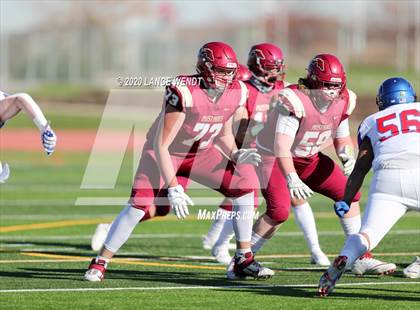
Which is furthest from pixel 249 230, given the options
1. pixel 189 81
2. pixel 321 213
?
pixel 321 213

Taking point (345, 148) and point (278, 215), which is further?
point (345, 148)

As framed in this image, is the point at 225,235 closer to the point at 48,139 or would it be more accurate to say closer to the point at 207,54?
the point at 207,54

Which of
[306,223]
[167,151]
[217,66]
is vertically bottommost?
[306,223]

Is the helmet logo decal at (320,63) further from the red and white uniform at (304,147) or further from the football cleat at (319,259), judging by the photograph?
A: the football cleat at (319,259)

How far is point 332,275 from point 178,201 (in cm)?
→ 135

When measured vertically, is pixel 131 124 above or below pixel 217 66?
below

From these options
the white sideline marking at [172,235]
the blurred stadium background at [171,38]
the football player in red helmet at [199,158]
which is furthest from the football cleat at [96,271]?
the blurred stadium background at [171,38]

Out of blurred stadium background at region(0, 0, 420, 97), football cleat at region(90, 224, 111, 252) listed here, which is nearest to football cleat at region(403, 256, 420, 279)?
football cleat at region(90, 224, 111, 252)

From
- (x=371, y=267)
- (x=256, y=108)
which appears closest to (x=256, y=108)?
(x=256, y=108)

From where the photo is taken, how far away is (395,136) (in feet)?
22.4

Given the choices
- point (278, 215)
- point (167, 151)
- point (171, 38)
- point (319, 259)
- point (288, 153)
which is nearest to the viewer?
point (167, 151)

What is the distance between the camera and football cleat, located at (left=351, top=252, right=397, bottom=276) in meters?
7.97

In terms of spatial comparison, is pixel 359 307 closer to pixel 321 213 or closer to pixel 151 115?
pixel 321 213

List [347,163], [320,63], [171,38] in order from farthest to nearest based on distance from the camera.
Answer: [171,38] < [347,163] < [320,63]
